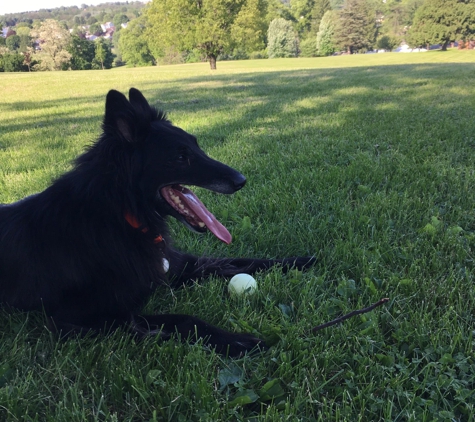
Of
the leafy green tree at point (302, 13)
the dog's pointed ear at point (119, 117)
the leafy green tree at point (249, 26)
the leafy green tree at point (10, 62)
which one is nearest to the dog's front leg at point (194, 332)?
the dog's pointed ear at point (119, 117)

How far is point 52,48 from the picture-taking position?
171ft

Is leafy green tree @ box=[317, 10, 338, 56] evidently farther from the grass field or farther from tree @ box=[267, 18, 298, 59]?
the grass field

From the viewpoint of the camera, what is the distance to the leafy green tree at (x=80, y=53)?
57.6m

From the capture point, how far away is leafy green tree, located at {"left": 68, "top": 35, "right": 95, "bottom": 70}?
5762 cm

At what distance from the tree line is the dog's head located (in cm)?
3119

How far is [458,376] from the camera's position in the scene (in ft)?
4.98

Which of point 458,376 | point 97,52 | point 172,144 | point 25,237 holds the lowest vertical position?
point 458,376

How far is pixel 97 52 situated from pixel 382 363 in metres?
74.5

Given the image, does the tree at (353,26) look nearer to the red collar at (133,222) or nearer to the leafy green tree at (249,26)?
the leafy green tree at (249,26)

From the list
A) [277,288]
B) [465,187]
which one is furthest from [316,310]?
[465,187]

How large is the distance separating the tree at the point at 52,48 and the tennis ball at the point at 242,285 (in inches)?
2307

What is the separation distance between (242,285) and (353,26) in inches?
2881

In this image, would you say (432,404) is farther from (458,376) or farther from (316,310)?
(316,310)

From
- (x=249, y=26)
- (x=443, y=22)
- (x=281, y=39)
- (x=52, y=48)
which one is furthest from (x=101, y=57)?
(x=443, y=22)
